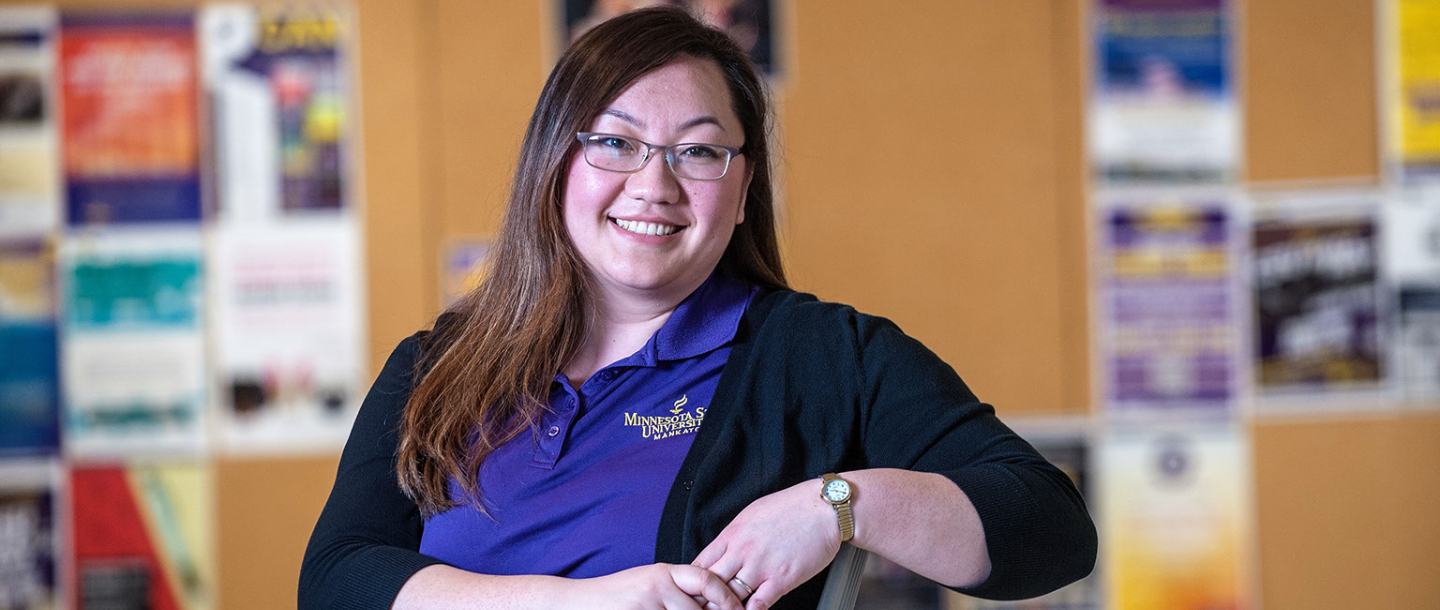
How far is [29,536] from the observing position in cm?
250

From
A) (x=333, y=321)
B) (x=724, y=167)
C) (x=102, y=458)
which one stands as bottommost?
(x=102, y=458)

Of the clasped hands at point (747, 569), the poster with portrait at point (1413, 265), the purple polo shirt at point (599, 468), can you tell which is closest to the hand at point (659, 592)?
the clasped hands at point (747, 569)

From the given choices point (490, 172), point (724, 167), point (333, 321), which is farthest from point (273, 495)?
point (724, 167)

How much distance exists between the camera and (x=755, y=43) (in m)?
2.53

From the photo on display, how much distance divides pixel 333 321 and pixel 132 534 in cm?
64

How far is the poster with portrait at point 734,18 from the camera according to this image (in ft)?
8.21

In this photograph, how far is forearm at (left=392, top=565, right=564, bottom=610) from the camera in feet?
3.31

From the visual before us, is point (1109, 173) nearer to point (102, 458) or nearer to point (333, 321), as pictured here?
point (333, 321)

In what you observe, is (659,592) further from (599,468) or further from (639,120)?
(639,120)

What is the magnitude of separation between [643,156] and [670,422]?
0.28 meters

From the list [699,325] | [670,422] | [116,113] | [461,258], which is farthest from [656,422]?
[116,113]

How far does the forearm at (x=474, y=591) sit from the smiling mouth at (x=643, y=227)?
372mm

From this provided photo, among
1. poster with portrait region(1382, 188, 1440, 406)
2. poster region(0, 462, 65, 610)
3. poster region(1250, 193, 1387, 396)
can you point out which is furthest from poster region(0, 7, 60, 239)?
poster with portrait region(1382, 188, 1440, 406)

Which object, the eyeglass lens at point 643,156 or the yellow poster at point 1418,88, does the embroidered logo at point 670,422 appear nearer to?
the eyeglass lens at point 643,156
